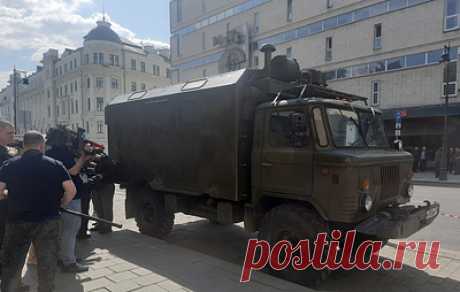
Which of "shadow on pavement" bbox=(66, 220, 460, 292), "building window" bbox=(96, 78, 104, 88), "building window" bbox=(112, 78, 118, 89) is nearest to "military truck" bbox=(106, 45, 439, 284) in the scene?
"shadow on pavement" bbox=(66, 220, 460, 292)

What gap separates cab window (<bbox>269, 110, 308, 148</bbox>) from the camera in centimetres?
428

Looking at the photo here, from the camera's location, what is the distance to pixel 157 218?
6.54m

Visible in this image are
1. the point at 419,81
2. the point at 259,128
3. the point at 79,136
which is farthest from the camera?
the point at 419,81

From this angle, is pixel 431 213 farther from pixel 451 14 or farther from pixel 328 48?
pixel 328 48

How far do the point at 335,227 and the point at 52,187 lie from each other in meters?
3.43

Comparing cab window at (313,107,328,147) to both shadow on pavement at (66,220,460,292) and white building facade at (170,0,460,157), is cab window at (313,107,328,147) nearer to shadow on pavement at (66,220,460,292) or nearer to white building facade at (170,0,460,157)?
shadow on pavement at (66,220,460,292)

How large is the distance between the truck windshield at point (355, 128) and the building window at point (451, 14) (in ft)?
66.0

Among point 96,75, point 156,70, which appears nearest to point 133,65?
point 156,70

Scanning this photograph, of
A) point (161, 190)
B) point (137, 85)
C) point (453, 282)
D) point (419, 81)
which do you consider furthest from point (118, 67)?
point (453, 282)

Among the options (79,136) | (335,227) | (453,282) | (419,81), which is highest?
(419,81)

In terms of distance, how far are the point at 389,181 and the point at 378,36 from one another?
23181 millimetres

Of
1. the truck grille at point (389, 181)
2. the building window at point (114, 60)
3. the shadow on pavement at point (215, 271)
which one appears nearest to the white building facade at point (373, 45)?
the truck grille at point (389, 181)

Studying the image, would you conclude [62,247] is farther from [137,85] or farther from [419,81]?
[137,85]

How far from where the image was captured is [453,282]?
4508 millimetres
